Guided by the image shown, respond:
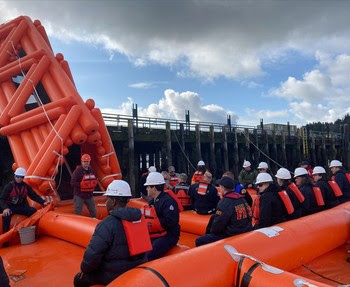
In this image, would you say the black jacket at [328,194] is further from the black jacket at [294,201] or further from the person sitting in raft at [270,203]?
the person sitting in raft at [270,203]

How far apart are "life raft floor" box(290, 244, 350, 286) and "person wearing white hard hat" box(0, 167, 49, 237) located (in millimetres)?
4026

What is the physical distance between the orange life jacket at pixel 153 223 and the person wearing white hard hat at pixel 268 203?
1230 millimetres

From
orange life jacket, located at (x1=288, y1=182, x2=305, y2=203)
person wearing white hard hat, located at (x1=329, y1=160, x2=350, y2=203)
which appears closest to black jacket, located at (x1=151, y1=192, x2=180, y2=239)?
orange life jacket, located at (x1=288, y1=182, x2=305, y2=203)

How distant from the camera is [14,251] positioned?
3953mm

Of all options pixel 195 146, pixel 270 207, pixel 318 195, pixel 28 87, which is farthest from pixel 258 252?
pixel 195 146

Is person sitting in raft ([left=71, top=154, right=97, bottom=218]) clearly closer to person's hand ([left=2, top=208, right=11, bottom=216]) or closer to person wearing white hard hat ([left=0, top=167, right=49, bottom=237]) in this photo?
person wearing white hard hat ([left=0, top=167, right=49, bottom=237])

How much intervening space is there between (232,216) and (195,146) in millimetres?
10532

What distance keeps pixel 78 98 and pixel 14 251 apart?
3.28 meters

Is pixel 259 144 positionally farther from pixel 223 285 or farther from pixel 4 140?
pixel 223 285

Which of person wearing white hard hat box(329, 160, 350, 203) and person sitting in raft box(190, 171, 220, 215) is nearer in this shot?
person sitting in raft box(190, 171, 220, 215)

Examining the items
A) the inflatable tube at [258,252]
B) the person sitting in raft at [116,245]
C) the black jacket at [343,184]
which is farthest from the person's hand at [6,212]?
the black jacket at [343,184]

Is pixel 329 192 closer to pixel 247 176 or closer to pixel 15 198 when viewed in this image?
pixel 247 176

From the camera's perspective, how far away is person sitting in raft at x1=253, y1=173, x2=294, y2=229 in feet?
11.4

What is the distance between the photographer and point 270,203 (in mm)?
3496
